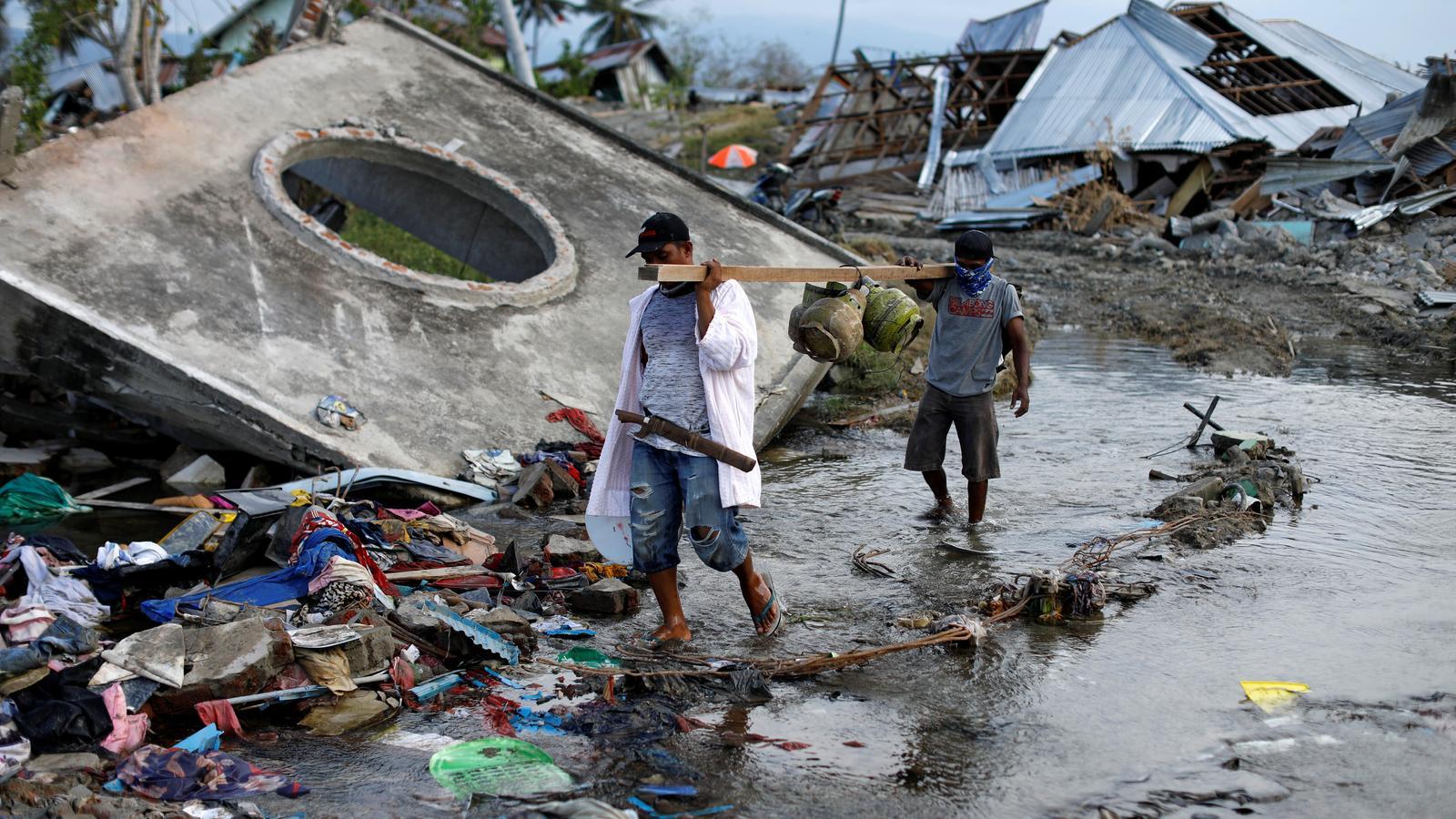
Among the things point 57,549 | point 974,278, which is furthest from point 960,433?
point 57,549

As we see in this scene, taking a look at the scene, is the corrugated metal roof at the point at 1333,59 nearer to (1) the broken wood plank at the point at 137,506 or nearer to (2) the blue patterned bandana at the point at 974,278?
(2) the blue patterned bandana at the point at 974,278

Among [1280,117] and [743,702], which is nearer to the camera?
[743,702]

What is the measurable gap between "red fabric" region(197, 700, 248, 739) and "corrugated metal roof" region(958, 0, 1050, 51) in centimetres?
2676

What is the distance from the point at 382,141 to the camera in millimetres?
9203

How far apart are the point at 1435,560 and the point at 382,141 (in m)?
7.61

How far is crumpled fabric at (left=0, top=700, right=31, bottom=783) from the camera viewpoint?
3.35 metres

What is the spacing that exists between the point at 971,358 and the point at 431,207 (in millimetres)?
6221

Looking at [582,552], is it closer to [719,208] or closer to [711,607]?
[711,607]

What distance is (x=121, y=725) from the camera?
12.0 ft

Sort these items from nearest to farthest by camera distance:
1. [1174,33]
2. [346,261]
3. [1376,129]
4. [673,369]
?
[673,369], [346,261], [1376,129], [1174,33]

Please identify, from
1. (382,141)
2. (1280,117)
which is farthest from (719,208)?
(1280,117)

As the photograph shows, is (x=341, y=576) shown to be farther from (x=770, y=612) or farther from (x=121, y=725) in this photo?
(x=770, y=612)

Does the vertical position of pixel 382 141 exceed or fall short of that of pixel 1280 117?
it falls short

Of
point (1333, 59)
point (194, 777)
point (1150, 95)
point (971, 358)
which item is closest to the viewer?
point (194, 777)
